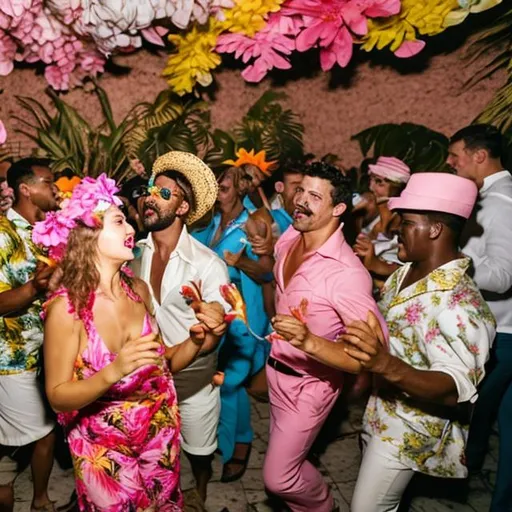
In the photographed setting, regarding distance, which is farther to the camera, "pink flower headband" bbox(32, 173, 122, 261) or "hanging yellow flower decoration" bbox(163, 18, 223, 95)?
"hanging yellow flower decoration" bbox(163, 18, 223, 95)

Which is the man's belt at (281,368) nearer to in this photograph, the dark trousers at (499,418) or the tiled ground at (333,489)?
the tiled ground at (333,489)

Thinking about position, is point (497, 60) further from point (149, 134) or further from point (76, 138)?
point (76, 138)

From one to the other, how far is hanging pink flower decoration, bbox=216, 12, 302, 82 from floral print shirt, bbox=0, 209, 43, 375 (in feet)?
12.0

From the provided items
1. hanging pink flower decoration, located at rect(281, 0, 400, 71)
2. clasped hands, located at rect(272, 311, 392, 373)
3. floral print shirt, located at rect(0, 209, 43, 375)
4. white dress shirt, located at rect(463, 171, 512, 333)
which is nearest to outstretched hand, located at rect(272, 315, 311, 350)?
clasped hands, located at rect(272, 311, 392, 373)

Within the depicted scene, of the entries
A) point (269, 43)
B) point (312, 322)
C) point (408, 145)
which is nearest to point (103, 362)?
point (312, 322)

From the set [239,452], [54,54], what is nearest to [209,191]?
[239,452]

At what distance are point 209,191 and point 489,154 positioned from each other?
197cm

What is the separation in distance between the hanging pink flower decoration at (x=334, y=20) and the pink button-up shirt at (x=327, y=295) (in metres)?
3.47

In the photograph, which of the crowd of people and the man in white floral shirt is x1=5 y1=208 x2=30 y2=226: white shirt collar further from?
the man in white floral shirt

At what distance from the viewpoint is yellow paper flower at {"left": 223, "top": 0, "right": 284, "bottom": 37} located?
239 inches

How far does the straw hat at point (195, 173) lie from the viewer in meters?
3.63

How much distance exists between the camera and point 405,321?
288 centimetres

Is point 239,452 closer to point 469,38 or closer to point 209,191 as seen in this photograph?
point 209,191

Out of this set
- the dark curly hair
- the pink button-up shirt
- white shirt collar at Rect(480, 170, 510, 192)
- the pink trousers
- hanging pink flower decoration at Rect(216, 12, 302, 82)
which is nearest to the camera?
the pink button-up shirt
